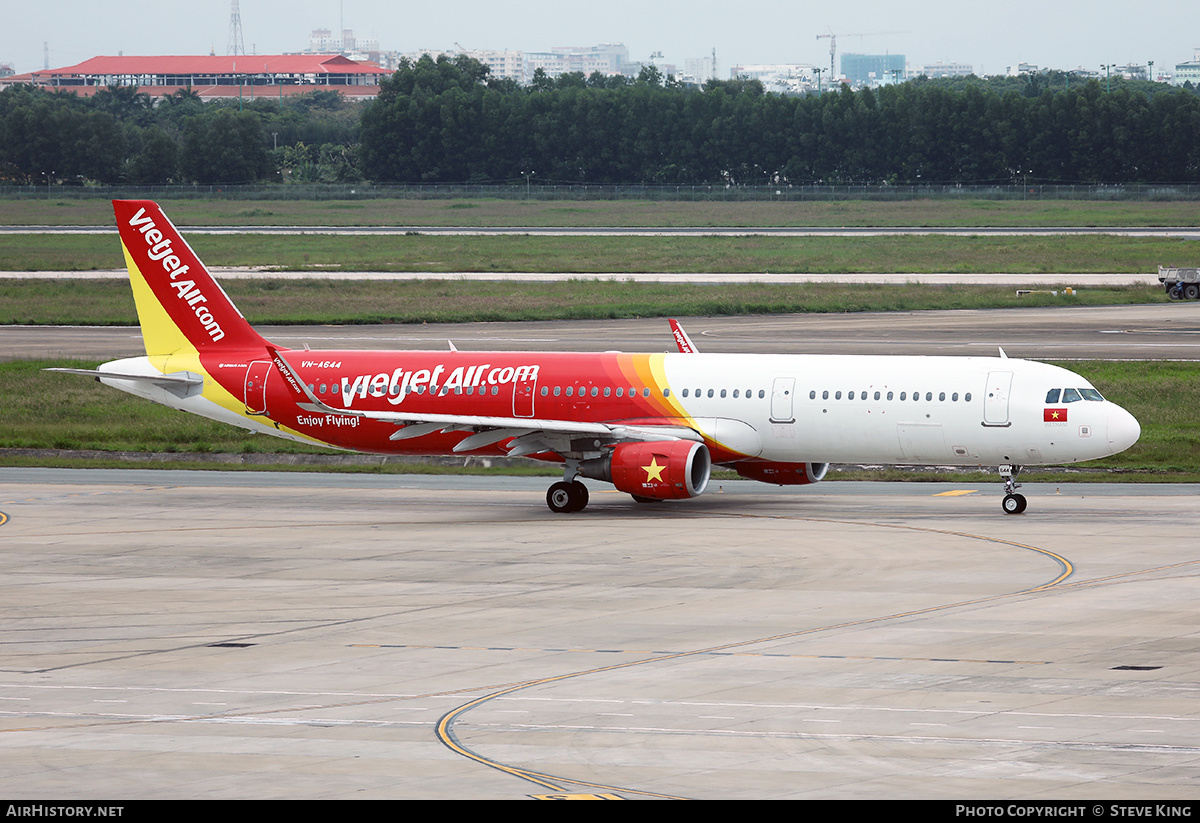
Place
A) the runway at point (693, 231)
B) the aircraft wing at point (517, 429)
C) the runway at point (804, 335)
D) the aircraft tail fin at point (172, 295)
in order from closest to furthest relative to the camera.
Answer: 1. the aircraft wing at point (517, 429)
2. the aircraft tail fin at point (172, 295)
3. the runway at point (804, 335)
4. the runway at point (693, 231)

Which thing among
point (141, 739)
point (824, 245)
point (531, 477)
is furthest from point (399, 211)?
point (141, 739)

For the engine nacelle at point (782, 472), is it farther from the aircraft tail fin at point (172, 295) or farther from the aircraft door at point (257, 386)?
the aircraft tail fin at point (172, 295)

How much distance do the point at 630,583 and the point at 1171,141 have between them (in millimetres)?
165929

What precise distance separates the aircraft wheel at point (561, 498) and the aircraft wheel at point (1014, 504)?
37.3 ft

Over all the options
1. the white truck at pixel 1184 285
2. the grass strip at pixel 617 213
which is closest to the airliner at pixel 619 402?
the white truck at pixel 1184 285

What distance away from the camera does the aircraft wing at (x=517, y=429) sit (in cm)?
3966

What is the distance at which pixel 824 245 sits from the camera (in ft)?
419

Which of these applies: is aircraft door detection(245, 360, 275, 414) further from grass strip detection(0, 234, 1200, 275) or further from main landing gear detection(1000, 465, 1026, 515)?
grass strip detection(0, 234, 1200, 275)

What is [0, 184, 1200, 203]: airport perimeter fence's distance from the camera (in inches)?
6895

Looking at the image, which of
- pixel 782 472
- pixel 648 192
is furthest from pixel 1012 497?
pixel 648 192

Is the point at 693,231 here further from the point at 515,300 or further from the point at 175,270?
the point at 175,270

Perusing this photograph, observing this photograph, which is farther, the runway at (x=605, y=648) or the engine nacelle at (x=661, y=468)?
the engine nacelle at (x=661, y=468)
